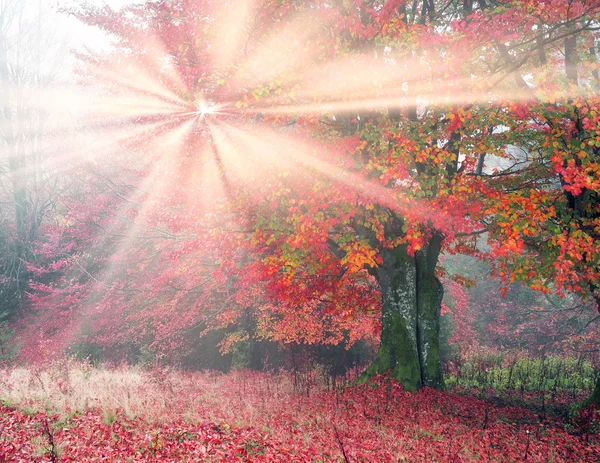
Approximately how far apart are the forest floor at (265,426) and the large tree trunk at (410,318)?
0.62 meters

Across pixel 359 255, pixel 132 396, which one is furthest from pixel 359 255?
pixel 132 396

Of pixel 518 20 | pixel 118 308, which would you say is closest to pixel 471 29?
pixel 518 20

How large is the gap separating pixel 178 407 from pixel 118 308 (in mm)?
12195

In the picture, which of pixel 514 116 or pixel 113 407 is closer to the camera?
pixel 113 407

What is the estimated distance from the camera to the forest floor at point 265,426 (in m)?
5.88

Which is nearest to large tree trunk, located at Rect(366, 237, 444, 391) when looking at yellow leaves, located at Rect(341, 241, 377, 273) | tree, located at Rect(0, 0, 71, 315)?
yellow leaves, located at Rect(341, 241, 377, 273)

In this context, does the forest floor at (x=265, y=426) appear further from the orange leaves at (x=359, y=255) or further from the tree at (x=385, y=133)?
the orange leaves at (x=359, y=255)

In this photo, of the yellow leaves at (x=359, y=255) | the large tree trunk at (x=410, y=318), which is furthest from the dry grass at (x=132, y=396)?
the yellow leaves at (x=359, y=255)

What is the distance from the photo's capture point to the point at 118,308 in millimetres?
18859

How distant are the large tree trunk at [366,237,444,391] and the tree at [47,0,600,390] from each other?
0.04m

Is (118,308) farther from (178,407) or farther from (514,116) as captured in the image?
(514,116)

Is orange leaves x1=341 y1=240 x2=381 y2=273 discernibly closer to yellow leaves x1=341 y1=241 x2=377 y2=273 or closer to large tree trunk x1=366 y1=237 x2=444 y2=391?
yellow leaves x1=341 y1=241 x2=377 y2=273

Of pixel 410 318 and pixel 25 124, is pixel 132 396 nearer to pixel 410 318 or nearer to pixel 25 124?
pixel 410 318

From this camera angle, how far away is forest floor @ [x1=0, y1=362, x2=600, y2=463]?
5.88 metres
